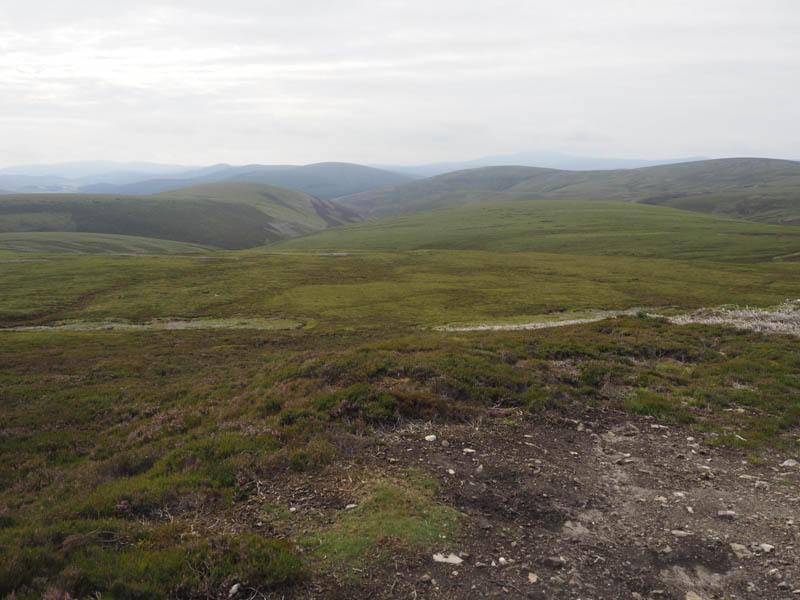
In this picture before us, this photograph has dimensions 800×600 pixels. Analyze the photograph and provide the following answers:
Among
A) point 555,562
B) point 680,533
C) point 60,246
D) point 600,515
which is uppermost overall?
point 60,246

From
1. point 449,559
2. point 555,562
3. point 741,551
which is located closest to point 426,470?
point 449,559

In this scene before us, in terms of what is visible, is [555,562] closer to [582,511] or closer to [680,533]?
[582,511]

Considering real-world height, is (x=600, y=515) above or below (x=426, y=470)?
below

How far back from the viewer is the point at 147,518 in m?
10.2

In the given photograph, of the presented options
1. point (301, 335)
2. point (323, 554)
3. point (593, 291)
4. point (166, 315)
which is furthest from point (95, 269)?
point (323, 554)

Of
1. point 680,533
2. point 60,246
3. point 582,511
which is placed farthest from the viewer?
point 60,246

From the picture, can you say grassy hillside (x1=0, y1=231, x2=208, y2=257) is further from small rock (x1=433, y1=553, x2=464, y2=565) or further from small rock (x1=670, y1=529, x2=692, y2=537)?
small rock (x1=670, y1=529, x2=692, y2=537)

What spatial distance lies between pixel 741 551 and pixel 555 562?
4.23 metres

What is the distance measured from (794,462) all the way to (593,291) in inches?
2691

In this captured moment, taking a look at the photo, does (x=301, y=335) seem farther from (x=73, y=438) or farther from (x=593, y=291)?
(x=593, y=291)

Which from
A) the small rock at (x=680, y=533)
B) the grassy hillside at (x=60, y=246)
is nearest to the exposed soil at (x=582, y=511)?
the small rock at (x=680, y=533)

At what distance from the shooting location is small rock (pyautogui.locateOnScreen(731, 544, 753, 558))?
29.4 ft

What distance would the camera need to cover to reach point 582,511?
1066 centimetres

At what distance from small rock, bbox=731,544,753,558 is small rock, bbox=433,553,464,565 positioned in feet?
20.2
